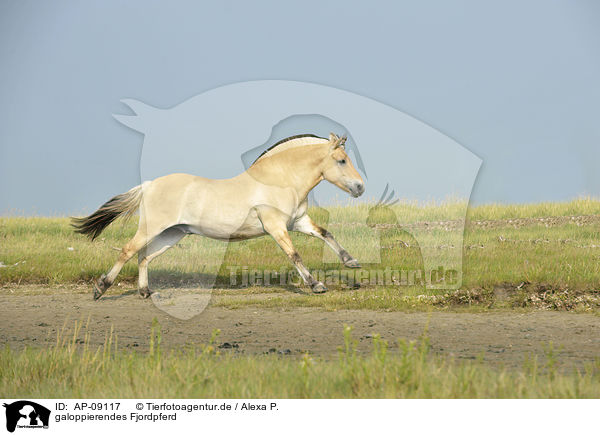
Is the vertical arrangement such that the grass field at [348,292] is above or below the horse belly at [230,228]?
below

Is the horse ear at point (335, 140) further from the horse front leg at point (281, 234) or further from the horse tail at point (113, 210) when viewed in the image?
the horse tail at point (113, 210)

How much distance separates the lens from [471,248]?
13.4 m

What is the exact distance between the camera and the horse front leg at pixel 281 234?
32.6ft

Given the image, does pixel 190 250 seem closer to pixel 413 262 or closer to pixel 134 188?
pixel 134 188

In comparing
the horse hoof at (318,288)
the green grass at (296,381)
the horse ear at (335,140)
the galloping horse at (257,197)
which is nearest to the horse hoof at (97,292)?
the galloping horse at (257,197)

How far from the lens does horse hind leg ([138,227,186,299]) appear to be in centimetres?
1066

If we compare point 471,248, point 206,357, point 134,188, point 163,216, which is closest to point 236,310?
point 163,216

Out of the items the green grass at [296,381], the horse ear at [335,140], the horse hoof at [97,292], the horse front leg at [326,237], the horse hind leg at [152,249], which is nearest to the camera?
the green grass at [296,381]

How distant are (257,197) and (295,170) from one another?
31.3 inches

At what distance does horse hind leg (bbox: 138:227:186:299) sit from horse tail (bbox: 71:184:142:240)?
0.70 meters

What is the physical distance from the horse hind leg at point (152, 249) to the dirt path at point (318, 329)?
0.75 meters

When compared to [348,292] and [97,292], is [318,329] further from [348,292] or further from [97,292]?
[97,292]
